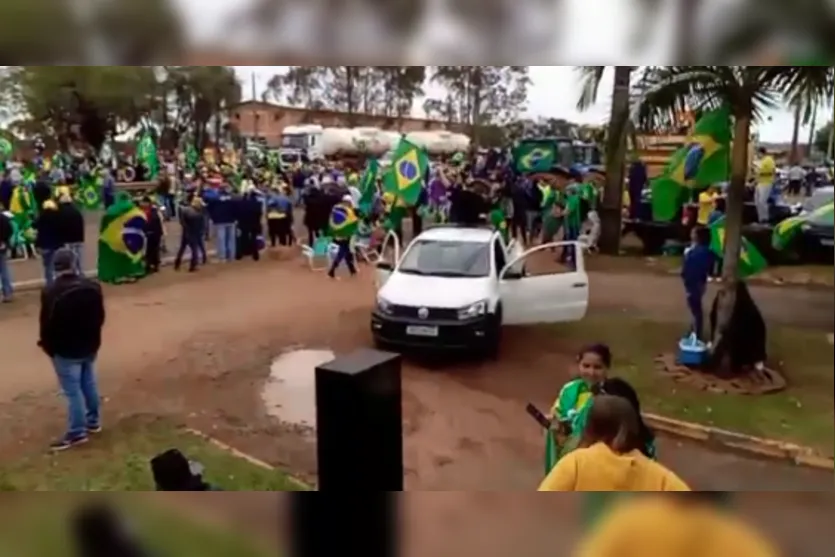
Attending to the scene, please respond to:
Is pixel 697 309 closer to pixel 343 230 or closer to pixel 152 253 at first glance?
pixel 343 230

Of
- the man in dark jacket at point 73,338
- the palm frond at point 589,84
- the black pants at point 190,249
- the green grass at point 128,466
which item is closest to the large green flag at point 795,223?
the palm frond at point 589,84

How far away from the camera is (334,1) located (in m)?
1.92

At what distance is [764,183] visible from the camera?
231cm

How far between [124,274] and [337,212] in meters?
0.60

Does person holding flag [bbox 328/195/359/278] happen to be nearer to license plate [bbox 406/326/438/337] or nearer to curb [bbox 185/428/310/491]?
license plate [bbox 406/326/438/337]

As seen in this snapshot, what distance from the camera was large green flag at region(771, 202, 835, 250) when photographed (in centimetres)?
229

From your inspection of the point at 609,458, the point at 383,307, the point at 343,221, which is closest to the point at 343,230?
the point at 343,221

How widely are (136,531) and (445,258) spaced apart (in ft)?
3.58

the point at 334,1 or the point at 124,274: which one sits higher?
the point at 334,1

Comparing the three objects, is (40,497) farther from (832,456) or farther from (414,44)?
(832,456)

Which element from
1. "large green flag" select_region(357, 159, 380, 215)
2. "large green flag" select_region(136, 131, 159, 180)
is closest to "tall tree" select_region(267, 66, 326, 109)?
"large green flag" select_region(357, 159, 380, 215)

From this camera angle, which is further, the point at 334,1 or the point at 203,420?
the point at 203,420

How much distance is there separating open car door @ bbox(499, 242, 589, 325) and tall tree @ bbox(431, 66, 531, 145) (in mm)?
395

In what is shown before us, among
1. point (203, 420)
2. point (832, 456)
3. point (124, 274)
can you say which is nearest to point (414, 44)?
point (124, 274)
